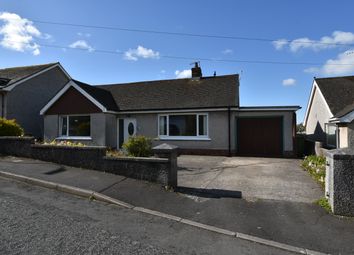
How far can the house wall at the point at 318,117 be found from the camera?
1927cm

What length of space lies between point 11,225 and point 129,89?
17.3 metres

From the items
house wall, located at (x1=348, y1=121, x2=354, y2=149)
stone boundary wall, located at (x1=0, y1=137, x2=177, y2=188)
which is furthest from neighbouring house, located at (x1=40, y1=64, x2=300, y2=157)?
stone boundary wall, located at (x1=0, y1=137, x2=177, y2=188)

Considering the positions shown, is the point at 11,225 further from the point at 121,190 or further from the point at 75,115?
the point at 75,115

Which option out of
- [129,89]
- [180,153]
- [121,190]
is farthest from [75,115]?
[121,190]

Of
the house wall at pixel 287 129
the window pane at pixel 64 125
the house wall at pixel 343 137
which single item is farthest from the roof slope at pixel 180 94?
the house wall at pixel 343 137

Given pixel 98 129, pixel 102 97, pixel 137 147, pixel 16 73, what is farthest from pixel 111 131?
pixel 137 147

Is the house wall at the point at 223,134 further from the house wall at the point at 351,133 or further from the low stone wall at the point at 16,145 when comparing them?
the low stone wall at the point at 16,145

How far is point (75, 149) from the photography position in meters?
9.60

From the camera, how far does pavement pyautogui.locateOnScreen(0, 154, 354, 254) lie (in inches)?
192

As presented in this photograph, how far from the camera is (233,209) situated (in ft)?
20.5

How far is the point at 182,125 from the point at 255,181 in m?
8.61

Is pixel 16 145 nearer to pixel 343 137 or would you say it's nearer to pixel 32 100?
pixel 32 100

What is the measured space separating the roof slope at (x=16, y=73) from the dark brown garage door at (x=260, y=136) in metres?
14.4

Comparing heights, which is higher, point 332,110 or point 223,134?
point 332,110
